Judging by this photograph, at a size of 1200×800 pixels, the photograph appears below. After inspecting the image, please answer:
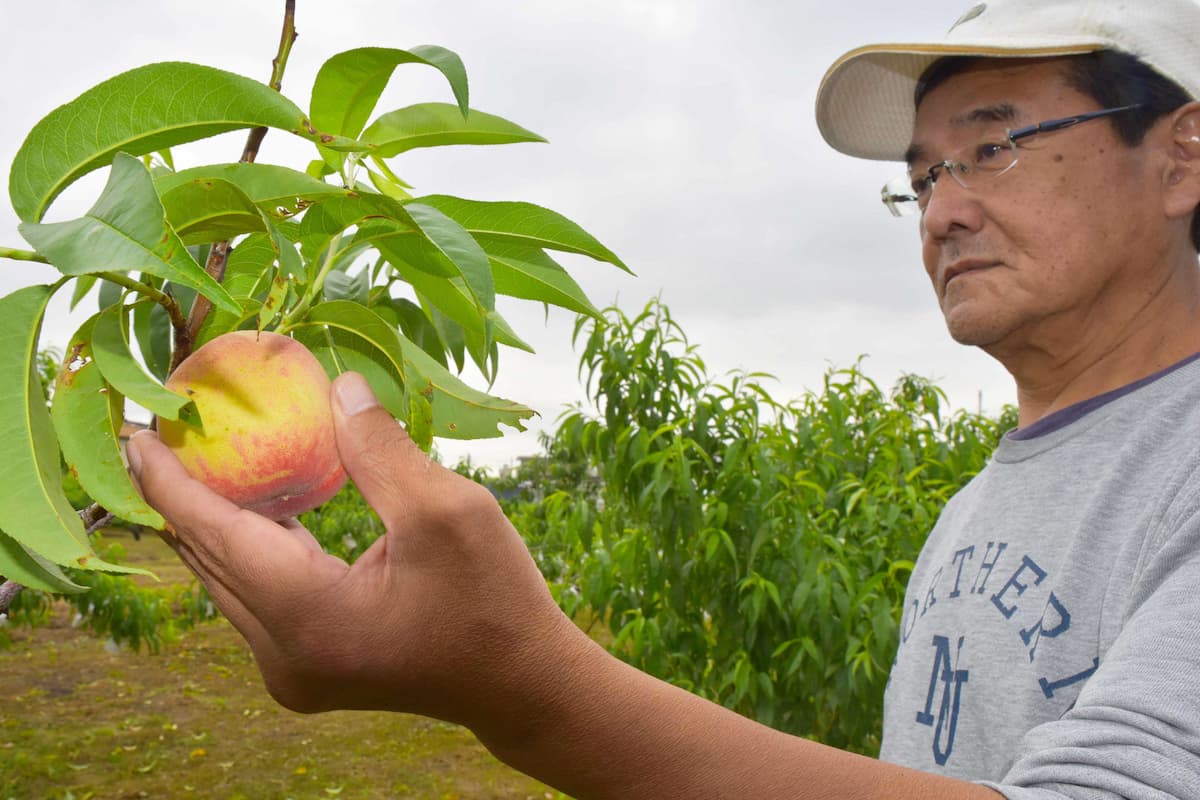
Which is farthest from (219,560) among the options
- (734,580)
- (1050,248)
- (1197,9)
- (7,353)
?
(734,580)

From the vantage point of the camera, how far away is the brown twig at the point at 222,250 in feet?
2.75

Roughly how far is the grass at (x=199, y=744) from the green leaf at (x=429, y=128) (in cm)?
489

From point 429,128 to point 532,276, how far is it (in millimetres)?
176

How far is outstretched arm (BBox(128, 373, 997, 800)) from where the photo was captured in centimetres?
74

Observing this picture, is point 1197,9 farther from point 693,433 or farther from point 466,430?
point 693,433

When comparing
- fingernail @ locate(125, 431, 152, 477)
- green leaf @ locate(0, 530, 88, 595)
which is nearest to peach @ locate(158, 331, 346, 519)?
fingernail @ locate(125, 431, 152, 477)

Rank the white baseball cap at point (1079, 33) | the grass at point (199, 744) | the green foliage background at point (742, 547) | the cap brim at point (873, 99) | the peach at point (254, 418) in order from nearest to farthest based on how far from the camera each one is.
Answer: the peach at point (254, 418)
the white baseball cap at point (1079, 33)
the cap brim at point (873, 99)
the green foliage background at point (742, 547)
the grass at point (199, 744)

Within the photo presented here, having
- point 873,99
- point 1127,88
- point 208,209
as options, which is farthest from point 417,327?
point 873,99

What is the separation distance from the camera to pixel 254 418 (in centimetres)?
85

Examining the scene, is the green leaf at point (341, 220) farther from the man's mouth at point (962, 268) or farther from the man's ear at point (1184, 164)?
the man's ear at point (1184, 164)

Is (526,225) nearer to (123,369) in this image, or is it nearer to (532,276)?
(532,276)

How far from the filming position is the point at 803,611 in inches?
135

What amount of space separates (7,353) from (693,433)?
129 inches

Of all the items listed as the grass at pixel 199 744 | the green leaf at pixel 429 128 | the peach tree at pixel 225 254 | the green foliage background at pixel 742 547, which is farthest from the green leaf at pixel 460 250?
the grass at pixel 199 744
